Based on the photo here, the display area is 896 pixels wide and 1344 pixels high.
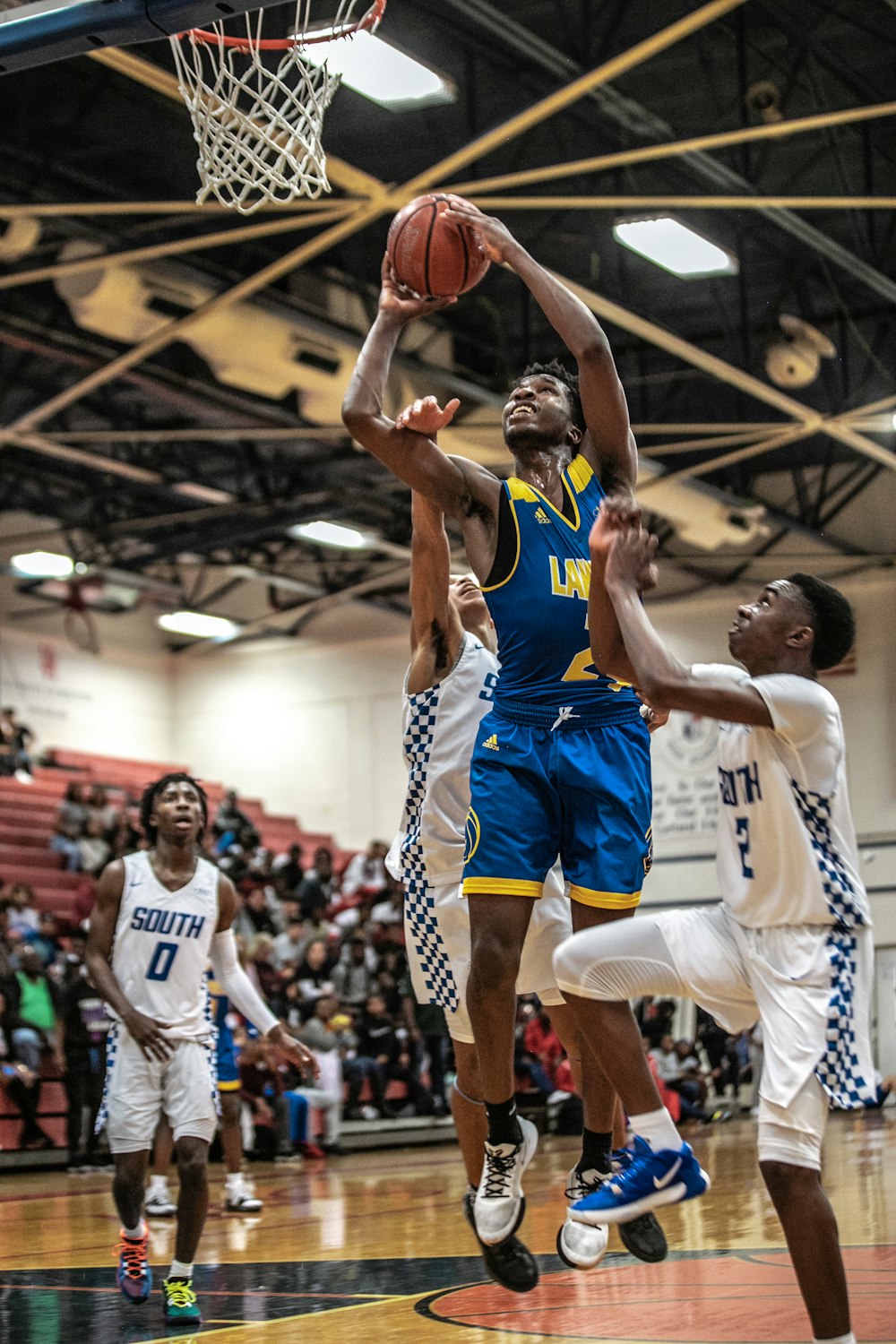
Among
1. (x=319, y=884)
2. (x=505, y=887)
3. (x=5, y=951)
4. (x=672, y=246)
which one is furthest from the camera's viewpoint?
(x=319, y=884)

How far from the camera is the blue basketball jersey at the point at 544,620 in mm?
5023

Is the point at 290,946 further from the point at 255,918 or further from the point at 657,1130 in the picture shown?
the point at 657,1130

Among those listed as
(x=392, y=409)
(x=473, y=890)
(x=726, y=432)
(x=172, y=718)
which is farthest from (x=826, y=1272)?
(x=172, y=718)

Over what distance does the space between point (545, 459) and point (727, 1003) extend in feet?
5.92

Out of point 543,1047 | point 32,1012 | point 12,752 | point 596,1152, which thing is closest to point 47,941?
point 32,1012

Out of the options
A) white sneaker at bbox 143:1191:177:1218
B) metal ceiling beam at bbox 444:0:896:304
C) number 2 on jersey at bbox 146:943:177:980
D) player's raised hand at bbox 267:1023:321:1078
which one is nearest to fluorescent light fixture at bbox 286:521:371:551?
metal ceiling beam at bbox 444:0:896:304

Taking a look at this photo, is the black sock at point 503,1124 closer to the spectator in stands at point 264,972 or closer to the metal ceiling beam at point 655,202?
the metal ceiling beam at point 655,202

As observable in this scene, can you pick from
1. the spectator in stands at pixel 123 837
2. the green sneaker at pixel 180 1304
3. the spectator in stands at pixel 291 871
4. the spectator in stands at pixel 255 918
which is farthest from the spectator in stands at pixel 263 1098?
the green sneaker at pixel 180 1304

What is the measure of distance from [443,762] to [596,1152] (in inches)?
60.0

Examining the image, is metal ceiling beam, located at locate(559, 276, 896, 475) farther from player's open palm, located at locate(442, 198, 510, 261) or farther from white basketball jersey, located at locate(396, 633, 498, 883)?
player's open palm, located at locate(442, 198, 510, 261)

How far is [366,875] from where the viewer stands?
23328mm

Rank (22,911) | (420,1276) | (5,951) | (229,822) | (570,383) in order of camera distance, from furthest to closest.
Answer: (229,822)
(22,911)
(5,951)
(420,1276)
(570,383)

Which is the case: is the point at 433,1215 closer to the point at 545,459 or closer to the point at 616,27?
the point at 545,459

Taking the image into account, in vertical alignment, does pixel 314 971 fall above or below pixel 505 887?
below
